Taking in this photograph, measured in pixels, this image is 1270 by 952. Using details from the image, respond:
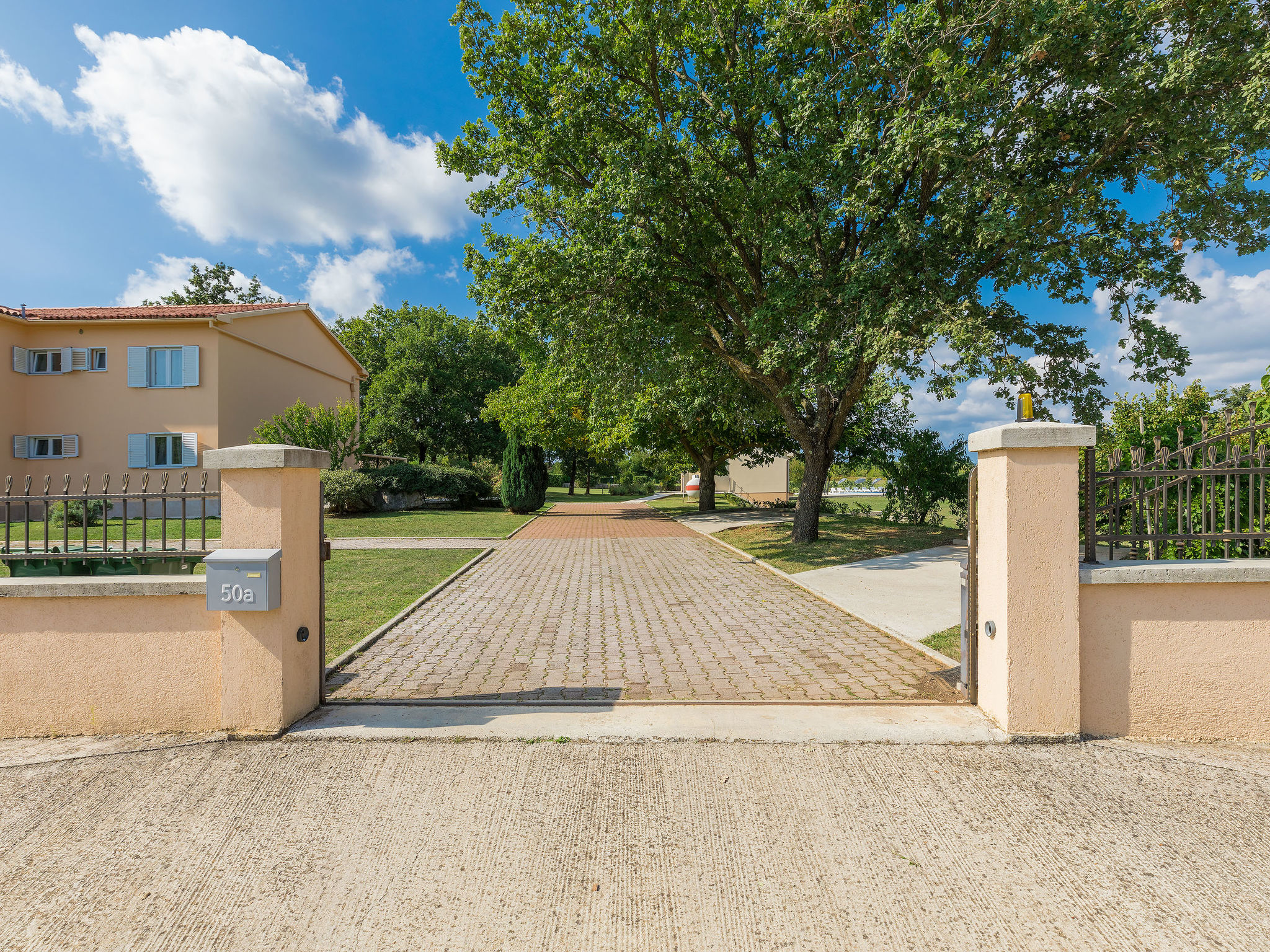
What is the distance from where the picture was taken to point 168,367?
71.0 feet

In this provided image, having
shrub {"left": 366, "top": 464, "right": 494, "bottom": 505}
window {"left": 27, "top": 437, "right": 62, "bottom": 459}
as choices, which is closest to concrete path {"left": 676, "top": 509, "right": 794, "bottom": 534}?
shrub {"left": 366, "top": 464, "right": 494, "bottom": 505}

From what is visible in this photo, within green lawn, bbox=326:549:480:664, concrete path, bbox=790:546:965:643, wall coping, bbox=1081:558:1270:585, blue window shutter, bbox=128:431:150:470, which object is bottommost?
green lawn, bbox=326:549:480:664

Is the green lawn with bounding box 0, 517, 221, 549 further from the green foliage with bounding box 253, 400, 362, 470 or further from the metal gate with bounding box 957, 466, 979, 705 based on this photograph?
the metal gate with bounding box 957, 466, 979, 705

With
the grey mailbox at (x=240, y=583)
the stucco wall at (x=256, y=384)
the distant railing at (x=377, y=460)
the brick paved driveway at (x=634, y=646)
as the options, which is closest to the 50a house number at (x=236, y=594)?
the grey mailbox at (x=240, y=583)

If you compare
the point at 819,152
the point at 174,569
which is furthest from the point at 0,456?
the point at 819,152

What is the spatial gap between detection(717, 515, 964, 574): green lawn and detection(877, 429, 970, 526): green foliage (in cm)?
93

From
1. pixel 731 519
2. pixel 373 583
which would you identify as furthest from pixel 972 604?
pixel 731 519

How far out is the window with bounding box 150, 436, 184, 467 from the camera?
21422 millimetres

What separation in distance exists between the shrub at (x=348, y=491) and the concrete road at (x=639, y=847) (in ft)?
65.3

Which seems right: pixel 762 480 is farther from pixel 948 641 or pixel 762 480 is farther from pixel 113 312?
pixel 948 641

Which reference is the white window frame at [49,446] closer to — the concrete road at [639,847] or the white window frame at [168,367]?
the white window frame at [168,367]

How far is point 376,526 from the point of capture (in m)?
19.4

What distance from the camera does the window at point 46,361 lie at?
850 inches

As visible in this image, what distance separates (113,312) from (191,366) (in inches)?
138
